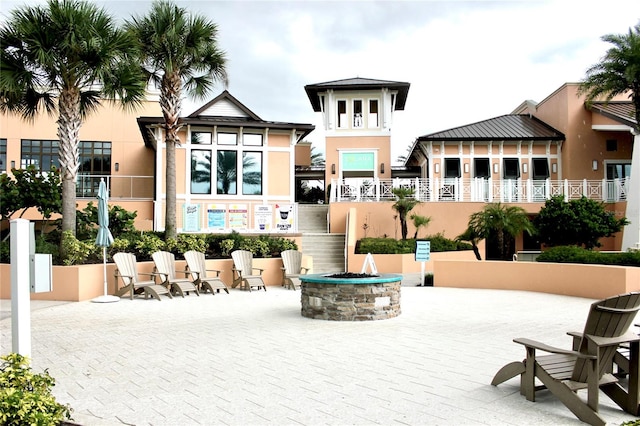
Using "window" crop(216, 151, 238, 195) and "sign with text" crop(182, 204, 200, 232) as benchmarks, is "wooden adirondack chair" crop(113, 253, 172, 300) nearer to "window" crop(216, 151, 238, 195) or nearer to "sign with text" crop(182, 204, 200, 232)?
"sign with text" crop(182, 204, 200, 232)

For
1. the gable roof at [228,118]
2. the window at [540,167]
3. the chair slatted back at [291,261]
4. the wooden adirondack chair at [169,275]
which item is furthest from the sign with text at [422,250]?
the window at [540,167]

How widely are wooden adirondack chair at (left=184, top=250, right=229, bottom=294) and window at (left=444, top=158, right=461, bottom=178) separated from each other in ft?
50.9

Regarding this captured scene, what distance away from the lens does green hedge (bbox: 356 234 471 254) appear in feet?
61.3

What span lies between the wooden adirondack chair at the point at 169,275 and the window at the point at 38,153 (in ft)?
54.5

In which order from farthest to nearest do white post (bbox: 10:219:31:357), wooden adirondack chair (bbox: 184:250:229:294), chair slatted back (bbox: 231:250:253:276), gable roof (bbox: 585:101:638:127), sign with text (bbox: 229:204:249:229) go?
1. gable roof (bbox: 585:101:638:127)
2. sign with text (bbox: 229:204:249:229)
3. chair slatted back (bbox: 231:250:253:276)
4. wooden adirondack chair (bbox: 184:250:229:294)
5. white post (bbox: 10:219:31:357)

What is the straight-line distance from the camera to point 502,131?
27.2 meters

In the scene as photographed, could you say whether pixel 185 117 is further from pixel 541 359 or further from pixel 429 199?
pixel 541 359

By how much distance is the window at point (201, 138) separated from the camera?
23.7m

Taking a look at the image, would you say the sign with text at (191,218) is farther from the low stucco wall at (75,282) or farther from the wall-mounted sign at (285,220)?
the low stucco wall at (75,282)

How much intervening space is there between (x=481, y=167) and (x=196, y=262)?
17.1 meters

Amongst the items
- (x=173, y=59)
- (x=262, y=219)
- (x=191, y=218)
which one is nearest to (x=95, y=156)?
(x=191, y=218)

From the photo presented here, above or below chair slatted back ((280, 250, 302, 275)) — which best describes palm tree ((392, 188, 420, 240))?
above

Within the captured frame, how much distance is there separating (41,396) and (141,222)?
19.2m

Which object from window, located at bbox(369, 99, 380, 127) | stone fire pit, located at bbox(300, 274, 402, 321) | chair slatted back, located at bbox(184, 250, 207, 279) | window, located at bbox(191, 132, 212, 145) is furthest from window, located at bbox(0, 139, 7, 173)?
stone fire pit, located at bbox(300, 274, 402, 321)
